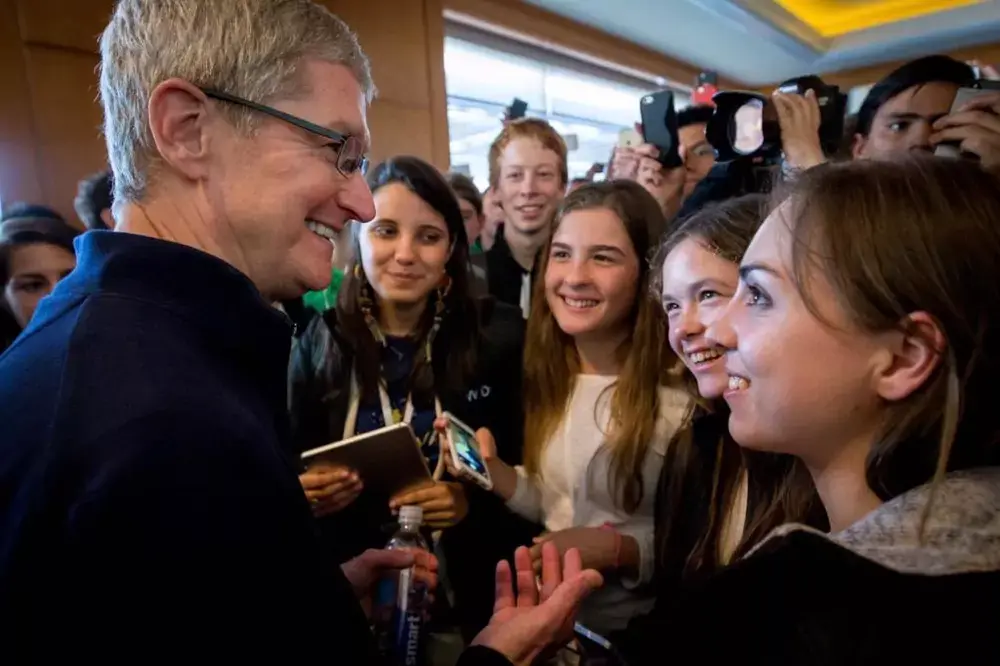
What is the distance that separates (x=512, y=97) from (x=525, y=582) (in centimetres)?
449

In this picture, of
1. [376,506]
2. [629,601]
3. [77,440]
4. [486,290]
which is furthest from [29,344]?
[486,290]

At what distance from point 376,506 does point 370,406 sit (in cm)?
22

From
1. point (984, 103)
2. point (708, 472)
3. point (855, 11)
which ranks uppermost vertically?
point (855, 11)

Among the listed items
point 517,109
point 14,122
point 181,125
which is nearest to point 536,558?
point 181,125

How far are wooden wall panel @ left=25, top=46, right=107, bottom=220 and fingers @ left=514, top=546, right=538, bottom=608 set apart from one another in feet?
8.46

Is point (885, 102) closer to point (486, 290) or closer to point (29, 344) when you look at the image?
point (486, 290)

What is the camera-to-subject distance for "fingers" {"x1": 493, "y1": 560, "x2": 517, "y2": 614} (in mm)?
1014

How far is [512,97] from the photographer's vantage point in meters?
4.98

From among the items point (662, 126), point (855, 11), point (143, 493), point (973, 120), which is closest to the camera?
point (143, 493)

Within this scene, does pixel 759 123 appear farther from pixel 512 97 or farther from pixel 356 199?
pixel 512 97

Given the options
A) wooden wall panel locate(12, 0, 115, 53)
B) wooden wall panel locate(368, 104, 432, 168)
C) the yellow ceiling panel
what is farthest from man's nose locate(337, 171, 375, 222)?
the yellow ceiling panel

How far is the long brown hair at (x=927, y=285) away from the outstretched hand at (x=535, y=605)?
0.45 metres

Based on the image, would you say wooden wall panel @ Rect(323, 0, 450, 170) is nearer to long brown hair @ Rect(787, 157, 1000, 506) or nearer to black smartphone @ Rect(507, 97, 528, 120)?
A: black smartphone @ Rect(507, 97, 528, 120)

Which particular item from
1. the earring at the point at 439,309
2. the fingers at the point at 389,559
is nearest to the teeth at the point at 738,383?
the fingers at the point at 389,559
